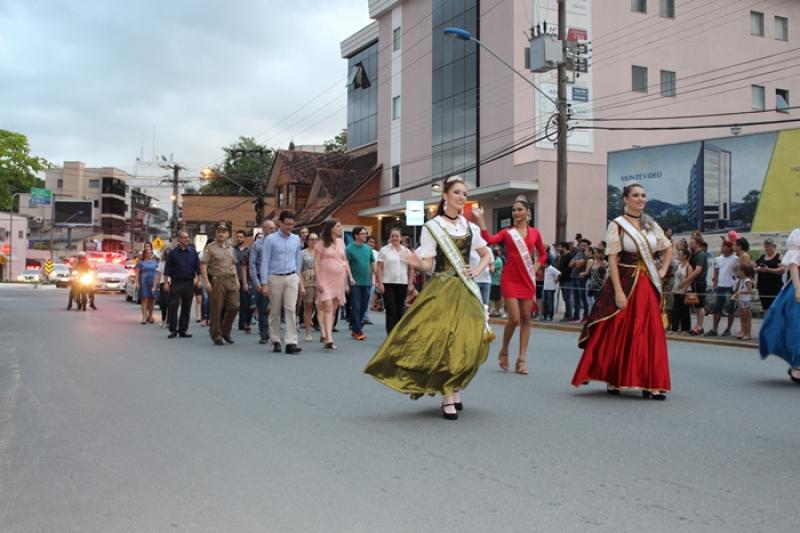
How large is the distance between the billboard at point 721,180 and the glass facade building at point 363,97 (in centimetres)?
2534

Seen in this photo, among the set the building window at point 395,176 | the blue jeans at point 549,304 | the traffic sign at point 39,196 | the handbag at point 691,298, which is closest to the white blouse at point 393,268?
the handbag at point 691,298

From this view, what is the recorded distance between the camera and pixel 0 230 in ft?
269

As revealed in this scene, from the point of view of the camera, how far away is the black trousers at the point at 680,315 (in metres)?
15.9

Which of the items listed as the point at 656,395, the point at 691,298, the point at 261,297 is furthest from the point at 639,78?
the point at 656,395

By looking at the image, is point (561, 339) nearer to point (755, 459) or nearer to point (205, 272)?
point (205, 272)

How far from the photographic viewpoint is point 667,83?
37469 millimetres

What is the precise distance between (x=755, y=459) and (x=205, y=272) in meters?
10.4

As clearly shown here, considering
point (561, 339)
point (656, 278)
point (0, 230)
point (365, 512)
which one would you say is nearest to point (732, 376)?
point (656, 278)

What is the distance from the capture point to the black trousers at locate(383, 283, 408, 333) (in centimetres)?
1349

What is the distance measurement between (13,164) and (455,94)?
173ft

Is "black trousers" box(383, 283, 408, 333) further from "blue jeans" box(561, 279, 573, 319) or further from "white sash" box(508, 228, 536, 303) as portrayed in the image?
"blue jeans" box(561, 279, 573, 319)

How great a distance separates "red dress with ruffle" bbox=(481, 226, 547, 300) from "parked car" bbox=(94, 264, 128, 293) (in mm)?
31614

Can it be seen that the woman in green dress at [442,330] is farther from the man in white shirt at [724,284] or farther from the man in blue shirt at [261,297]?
the man in white shirt at [724,284]

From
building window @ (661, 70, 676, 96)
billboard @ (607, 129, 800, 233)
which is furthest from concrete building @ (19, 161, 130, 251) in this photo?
billboard @ (607, 129, 800, 233)
